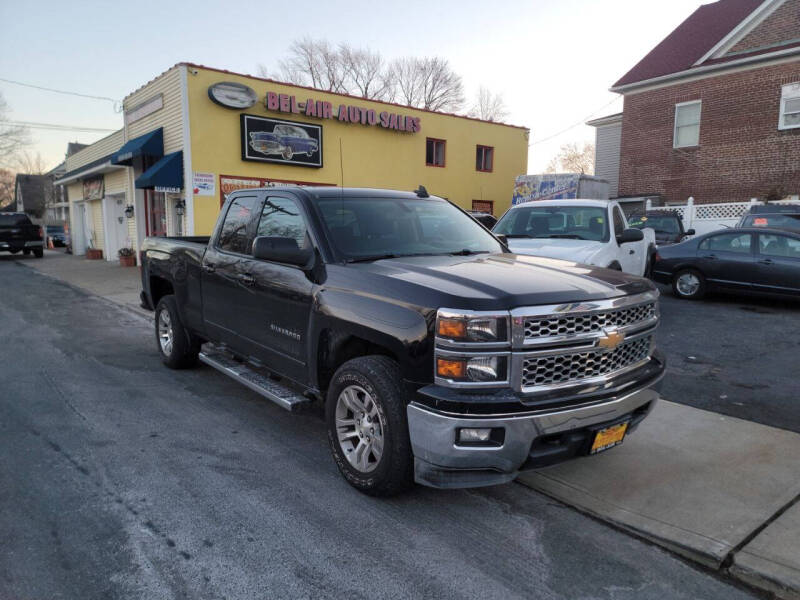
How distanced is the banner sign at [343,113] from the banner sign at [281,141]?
416mm

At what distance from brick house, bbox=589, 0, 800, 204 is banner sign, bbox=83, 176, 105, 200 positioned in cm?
2107

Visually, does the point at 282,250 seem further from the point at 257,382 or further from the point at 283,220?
the point at 257,382

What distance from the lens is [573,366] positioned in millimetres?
3031

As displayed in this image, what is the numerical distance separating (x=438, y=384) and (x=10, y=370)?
569 centimetres

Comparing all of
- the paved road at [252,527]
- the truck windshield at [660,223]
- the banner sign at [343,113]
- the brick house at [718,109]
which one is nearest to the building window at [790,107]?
the brick house at [718,109]

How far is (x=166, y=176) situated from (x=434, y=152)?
10.4 m

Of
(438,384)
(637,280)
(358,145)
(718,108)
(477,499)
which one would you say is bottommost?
(477,499)

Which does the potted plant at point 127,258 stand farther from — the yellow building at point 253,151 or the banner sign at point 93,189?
the banner sign at point 93,189

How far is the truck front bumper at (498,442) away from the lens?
9.27 ft

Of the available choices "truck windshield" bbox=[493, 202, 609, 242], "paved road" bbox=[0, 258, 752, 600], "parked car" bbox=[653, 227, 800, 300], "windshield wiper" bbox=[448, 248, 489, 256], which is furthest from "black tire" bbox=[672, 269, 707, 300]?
"paved road" bbox=[0, 258, 752, 600]

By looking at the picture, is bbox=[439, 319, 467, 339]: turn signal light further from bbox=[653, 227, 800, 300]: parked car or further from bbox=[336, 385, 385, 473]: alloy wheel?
bbox=[653, 227, 800, 300]: parked car

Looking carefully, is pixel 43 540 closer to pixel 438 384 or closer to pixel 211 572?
pixel 211 572

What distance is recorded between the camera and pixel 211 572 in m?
2.72

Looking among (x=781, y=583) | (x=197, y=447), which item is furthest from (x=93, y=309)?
(x=781, y=583)
